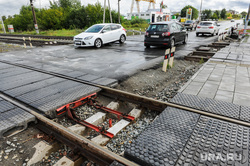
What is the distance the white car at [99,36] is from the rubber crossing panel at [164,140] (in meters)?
10.9

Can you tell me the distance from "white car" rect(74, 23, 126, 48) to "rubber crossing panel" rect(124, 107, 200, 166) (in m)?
10.9

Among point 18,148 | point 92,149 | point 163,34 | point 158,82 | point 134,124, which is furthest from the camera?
point 163,34

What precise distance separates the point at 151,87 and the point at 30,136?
3.48m

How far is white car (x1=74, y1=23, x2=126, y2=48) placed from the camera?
12.9 metres

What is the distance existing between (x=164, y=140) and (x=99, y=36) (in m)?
12.0

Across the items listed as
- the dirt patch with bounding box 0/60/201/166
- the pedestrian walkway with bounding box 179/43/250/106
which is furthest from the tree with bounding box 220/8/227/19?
the dirt patch with bounding box 0/60/201/166

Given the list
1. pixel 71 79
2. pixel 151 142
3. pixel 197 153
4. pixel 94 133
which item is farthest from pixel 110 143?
pixel 71 79

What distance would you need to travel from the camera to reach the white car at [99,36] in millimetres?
12867

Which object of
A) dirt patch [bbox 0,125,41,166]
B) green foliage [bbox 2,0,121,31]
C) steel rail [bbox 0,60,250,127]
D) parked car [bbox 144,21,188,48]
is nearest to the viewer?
dirt patch [bbox 0,125,41,166]

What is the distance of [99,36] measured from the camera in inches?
522

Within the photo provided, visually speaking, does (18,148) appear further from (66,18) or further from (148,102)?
(66,18)

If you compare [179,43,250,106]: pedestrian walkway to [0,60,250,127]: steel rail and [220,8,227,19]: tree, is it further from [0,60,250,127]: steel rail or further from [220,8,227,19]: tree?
[220,8,227,19]: tree

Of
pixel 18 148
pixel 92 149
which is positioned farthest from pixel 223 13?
pixel 18 148

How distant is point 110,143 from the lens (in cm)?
288
